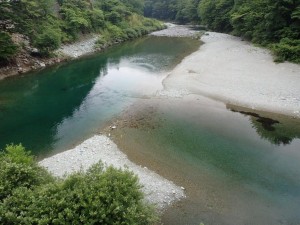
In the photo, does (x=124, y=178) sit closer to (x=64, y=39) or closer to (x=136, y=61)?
(x=136, y=61)

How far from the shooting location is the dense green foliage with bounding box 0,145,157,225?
9.53m

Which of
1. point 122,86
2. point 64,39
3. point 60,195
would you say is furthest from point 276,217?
point 64,39

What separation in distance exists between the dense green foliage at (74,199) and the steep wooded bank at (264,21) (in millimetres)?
28104

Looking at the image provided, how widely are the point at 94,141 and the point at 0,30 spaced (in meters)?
20.6

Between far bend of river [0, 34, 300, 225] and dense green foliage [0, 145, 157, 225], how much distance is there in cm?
355

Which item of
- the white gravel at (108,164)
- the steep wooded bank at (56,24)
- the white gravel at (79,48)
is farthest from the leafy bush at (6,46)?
the white gravel at (108,164)

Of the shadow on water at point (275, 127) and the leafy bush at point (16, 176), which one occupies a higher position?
the leafy bush at point (16, 176)

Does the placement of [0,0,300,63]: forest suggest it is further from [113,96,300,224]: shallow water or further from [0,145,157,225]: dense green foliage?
[0,145,157,225]: dense green foliage

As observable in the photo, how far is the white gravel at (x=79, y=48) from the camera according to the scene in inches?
1706

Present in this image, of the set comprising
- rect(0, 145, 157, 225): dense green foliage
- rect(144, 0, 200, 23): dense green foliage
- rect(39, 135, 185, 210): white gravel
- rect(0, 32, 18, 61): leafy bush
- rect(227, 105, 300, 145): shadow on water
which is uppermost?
rect(0, 145, 157, 225): dense green foliage

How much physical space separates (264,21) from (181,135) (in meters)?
28.7

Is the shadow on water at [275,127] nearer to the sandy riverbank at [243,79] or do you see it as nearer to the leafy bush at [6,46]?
the sandy riverbank at [243,79]

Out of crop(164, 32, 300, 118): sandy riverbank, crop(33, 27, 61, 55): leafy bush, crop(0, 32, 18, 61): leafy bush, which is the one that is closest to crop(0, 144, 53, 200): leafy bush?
crop(164, 32, 300, 118): sandy riverbank

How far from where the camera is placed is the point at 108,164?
1702 centimetres
